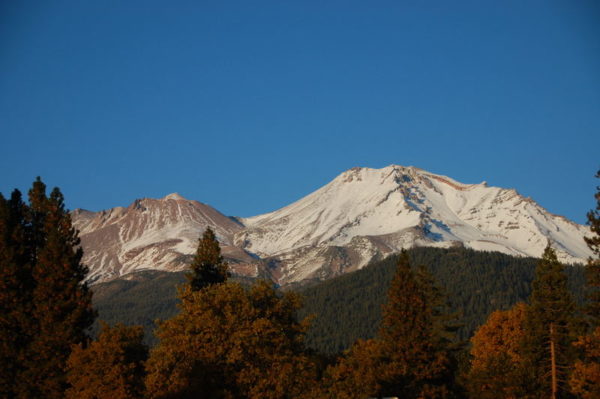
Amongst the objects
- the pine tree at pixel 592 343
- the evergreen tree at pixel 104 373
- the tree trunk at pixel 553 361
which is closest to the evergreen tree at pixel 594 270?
the pine tree at pixel 592 343

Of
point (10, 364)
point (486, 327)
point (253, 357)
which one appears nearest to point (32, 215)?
point (10, 364)

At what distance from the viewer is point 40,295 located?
71.0 m

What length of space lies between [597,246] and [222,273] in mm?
38657

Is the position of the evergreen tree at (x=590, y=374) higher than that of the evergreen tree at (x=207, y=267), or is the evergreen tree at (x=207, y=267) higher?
the evergreen tree at (x=207, y=267)

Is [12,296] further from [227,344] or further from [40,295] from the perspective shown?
[227,344]

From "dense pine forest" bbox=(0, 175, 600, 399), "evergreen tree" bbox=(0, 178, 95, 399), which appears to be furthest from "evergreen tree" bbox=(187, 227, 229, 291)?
"evergreen tree" bbox=(0, 178, 95, 399)

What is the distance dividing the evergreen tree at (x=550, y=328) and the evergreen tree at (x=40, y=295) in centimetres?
3951

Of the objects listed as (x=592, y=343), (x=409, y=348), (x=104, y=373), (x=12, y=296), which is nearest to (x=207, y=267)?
(x=12, y=296)

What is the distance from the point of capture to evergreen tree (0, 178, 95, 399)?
224 ft

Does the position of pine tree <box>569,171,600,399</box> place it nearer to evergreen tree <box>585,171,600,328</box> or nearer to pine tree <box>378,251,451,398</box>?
evergreen tree <box>585,171,600,328</box>

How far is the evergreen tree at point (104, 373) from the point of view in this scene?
59.1 m

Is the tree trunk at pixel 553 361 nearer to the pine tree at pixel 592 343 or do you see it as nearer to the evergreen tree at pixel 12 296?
the pine tree at pixel 592 343

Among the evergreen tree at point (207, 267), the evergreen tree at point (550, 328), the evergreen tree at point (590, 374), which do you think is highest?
the evergreen tree at point (207, 267)

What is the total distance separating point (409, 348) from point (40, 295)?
30681 mm
